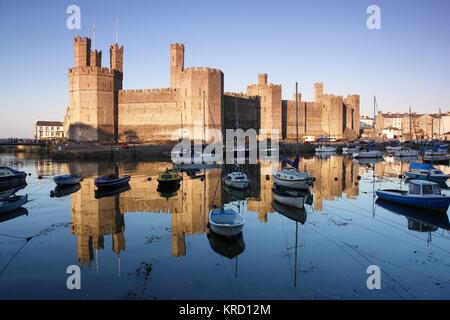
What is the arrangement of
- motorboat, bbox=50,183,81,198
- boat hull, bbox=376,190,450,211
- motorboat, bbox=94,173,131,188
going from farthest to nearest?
motorboat, bbox=94,173,131,188
motorboat, bbox=50,183,81,198
boat hull, bbox=376,190,450,211

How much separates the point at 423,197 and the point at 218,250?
889 centimetres

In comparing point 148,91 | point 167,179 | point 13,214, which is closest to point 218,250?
point 13,214

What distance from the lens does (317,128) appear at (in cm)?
6631

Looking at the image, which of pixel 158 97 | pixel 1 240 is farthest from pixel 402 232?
pixel 158 97

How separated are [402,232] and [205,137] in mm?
34884

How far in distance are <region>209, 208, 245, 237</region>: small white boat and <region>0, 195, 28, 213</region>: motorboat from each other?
805 cm

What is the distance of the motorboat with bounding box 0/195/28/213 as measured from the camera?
47.2 feet

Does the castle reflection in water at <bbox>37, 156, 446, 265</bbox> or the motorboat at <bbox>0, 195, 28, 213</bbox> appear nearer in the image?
the castle reflection in water at <bbox>37, 156, 446, 265</bbox>

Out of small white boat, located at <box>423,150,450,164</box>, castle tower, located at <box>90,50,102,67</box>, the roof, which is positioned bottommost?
small white boat, located at <box>423,150,450,164</box>

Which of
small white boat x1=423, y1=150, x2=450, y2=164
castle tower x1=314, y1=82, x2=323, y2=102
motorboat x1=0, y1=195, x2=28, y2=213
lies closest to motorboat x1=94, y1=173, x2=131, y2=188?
motorboat x1=0, y1=195, x2=28, y2=213

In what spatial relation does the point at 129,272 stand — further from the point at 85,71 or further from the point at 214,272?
the point at 85,71

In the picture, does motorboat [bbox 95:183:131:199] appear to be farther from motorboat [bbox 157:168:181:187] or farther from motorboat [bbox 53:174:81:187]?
motorboat [bbox 53:174:81:187]

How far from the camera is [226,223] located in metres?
10.9

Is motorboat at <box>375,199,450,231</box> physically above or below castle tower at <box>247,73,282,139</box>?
below
